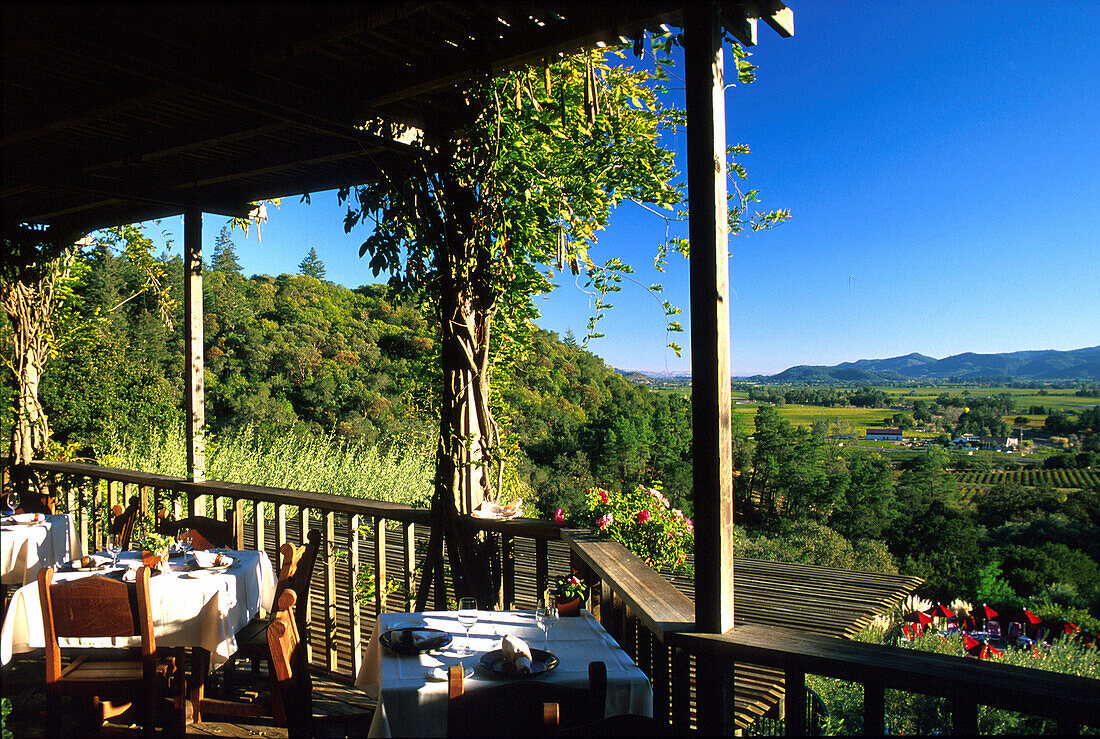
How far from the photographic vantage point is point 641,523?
9.62ft

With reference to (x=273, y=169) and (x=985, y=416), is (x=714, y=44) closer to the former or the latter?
(x=273, y=169)

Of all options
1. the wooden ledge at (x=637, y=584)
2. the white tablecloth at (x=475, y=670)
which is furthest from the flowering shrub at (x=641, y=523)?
the white tablecloth at (x=475, y=670)

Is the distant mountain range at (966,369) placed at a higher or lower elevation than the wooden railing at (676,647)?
higher

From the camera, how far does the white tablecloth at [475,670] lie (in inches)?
68.7

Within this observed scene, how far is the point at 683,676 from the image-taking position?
1907 millimetres

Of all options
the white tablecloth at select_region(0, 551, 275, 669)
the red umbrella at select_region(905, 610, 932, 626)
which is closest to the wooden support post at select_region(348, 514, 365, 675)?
the white tablecloth at select_region(0, 551, 275, 669)

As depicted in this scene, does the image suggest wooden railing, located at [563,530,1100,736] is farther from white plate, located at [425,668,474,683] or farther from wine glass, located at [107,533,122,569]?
wine glass, located at [107,533,122,569]

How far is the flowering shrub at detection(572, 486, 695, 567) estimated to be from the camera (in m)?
2.86

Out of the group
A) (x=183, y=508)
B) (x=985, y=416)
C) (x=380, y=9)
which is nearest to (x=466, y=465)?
(x=380, y=9)

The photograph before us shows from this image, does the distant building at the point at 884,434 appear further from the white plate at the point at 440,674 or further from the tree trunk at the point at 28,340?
the white plate at the point at 440,674

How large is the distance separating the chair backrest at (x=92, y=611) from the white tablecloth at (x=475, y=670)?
0.86 metres

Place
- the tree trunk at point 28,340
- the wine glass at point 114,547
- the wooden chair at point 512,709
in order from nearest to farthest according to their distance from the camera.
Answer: the wooden chair at point 512,709 → the wine glass at point 114,547 → the tree trunk at point 28,340

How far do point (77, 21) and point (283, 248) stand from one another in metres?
19.3

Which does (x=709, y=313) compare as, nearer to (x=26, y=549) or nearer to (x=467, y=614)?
(x=467, y=614)
